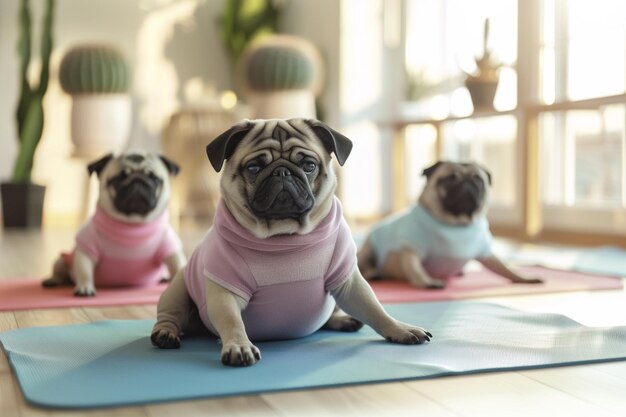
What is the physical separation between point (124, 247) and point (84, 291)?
253mm

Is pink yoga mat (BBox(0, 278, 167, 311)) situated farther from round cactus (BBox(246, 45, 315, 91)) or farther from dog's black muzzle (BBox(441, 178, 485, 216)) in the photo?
round cactus (BBox(246, 45, 315, 91))

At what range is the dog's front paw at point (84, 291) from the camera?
2895 mm

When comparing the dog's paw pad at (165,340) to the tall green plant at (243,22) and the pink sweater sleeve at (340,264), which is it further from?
the tall green plant at (243,22)

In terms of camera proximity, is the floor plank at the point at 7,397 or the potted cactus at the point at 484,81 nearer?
the floor plank at the point at 7,397

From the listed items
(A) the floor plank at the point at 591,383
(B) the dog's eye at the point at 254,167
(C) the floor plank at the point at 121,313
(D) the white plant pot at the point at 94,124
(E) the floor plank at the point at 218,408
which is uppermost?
(D) the white plant pot at the point at 94,124

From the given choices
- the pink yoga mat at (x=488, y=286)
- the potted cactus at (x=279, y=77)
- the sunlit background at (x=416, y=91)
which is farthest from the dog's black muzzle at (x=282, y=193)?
the potted cactus at (x=279, y=77)

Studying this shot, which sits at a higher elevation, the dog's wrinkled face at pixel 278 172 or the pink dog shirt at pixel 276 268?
the dog's wrinkled face at pixel 278 172

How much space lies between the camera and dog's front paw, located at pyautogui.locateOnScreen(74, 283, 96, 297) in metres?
2.89

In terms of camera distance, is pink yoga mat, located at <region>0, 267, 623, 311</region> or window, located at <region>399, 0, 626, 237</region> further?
window, located at <region>399, 0, 626, 237</region>

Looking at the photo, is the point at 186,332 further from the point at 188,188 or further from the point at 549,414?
the point at 188,188

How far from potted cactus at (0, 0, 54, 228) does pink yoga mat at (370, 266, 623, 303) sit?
3693 mm

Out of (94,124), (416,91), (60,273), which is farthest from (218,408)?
(416,91)

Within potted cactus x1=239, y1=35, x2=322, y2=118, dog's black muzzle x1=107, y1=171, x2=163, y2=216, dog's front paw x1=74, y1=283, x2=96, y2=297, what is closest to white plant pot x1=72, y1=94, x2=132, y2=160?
potted cactus x1=239, y1=35, x2=322, y2=118

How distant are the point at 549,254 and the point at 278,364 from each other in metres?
2.95
